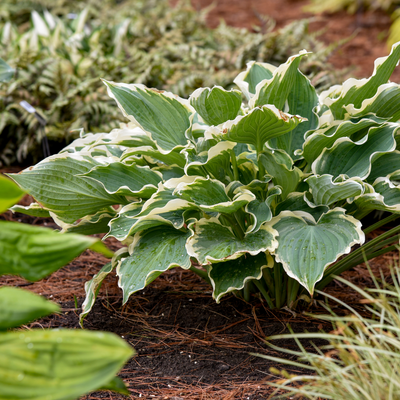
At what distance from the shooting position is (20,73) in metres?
3.59

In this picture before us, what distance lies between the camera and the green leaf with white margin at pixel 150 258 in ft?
5.41

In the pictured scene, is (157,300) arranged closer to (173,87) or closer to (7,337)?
(7,337)

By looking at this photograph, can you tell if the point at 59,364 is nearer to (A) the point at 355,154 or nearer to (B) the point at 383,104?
(A) the point at 355,154

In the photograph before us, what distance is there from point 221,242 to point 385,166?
757mm

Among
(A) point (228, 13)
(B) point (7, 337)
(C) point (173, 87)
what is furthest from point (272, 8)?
(B) point (7, 337)

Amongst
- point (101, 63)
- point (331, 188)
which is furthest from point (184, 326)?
point (101, 63)

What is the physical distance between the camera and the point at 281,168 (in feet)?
5.69

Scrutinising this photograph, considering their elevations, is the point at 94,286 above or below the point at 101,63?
below

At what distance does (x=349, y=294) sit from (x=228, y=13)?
6.32 meters

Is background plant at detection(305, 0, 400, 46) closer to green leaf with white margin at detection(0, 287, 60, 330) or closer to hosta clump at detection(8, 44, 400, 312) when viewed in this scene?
hosta clump at detection(8, 44, 400, 312)

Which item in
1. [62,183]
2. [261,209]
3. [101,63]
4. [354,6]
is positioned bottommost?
[261,209]

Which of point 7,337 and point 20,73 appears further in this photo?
point 20,73

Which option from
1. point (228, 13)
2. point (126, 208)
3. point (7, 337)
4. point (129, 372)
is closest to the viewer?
point (7, 337)

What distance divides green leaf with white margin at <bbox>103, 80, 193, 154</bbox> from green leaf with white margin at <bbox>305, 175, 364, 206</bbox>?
0.55 m
